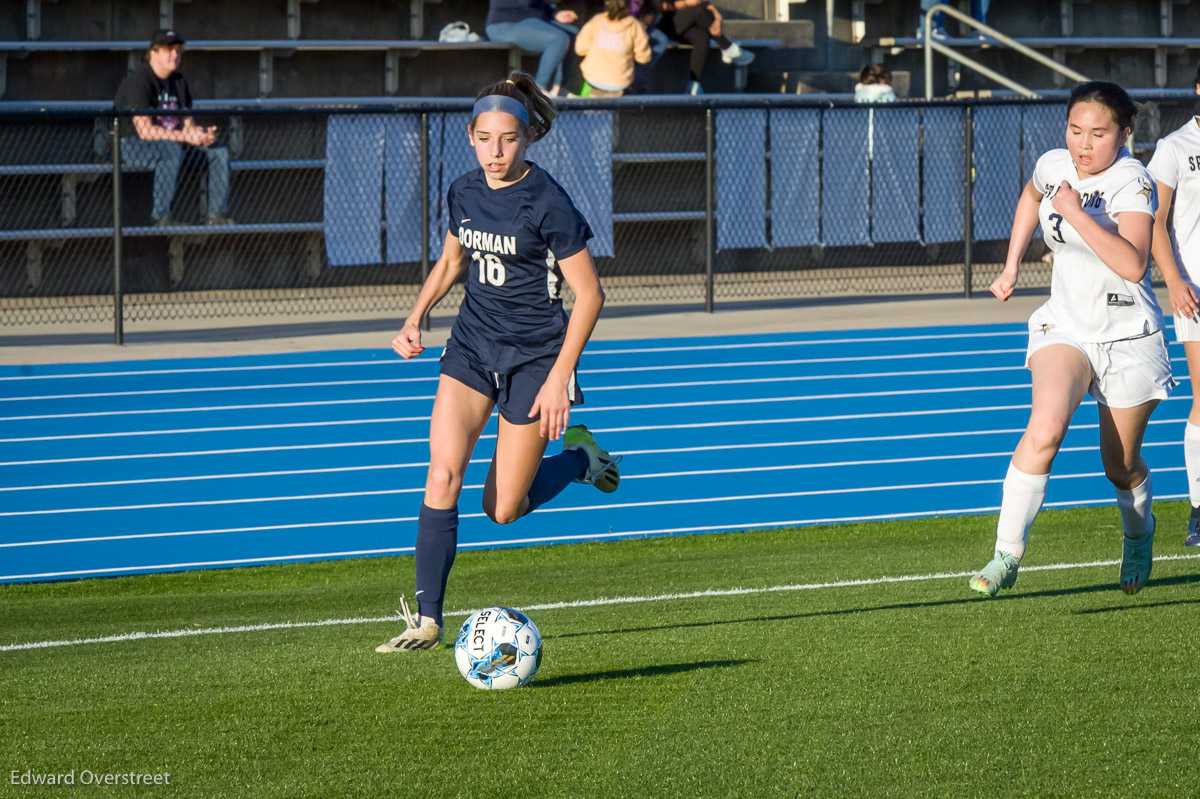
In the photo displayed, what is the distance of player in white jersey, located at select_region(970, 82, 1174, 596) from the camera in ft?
16.9

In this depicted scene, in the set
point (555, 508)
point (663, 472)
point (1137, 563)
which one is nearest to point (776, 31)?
point (663, 472)

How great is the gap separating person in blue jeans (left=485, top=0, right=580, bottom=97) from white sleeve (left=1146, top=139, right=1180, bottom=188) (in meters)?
9.28

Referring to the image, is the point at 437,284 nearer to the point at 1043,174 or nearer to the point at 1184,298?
the point at 1043,174

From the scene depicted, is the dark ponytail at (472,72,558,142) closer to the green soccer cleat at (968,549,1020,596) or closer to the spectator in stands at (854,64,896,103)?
the green soccer cleat at (968,549,1020,596)

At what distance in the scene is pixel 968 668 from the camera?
5.06m

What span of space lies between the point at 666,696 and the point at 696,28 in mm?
12525

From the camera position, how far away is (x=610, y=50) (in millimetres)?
15242

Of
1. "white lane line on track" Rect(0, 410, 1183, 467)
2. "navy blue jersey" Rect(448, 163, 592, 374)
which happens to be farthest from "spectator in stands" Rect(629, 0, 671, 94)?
"navy blue jersey" Rect(448, 163, 592, 374)

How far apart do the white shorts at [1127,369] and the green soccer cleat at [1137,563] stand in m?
0.75

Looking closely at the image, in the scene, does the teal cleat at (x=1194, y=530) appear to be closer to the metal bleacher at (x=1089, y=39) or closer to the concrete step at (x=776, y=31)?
the concrete step at (x=776, y=31)

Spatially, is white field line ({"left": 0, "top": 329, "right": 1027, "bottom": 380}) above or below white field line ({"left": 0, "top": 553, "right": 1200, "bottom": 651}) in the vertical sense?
above

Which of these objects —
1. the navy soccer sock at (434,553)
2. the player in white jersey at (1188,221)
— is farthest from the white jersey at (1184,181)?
the navy soccer sock at (434,553)

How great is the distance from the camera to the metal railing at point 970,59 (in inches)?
685

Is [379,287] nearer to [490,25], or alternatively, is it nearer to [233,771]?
[490,25]
